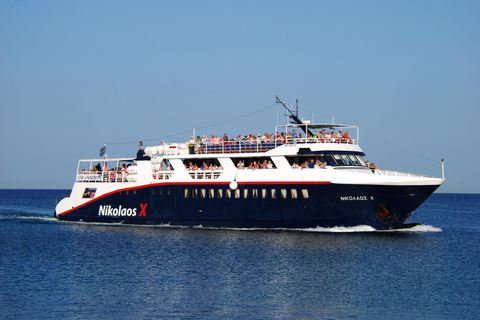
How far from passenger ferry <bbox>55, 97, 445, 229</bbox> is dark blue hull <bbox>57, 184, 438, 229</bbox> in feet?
0.20

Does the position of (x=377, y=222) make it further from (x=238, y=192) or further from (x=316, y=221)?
(x=238, y=192)

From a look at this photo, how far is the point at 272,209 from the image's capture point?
128 feet

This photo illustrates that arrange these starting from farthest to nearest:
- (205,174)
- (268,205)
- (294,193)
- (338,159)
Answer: (205,174)
(268,205)
(338,159)
(294,193)

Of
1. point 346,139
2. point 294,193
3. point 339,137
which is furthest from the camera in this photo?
point 346,139

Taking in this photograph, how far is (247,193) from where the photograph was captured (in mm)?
39844

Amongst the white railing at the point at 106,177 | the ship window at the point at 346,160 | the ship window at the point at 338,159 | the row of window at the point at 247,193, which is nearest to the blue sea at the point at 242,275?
the row of window at the point at 247,193

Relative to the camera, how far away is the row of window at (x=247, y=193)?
1510 inches

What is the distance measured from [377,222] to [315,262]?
379 inches

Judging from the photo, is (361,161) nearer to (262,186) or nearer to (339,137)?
(339,137)

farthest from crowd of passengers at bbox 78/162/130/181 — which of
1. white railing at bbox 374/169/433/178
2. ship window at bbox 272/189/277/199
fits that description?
white railing at bbox 374/169/433/178

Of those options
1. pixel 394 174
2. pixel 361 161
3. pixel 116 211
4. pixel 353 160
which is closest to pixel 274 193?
pixel 353 160

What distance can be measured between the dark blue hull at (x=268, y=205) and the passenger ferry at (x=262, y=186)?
0.06m

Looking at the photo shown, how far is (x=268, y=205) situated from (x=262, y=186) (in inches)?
50.6

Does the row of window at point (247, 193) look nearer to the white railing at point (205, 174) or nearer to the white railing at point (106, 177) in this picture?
the white railing at point (205, 174)
